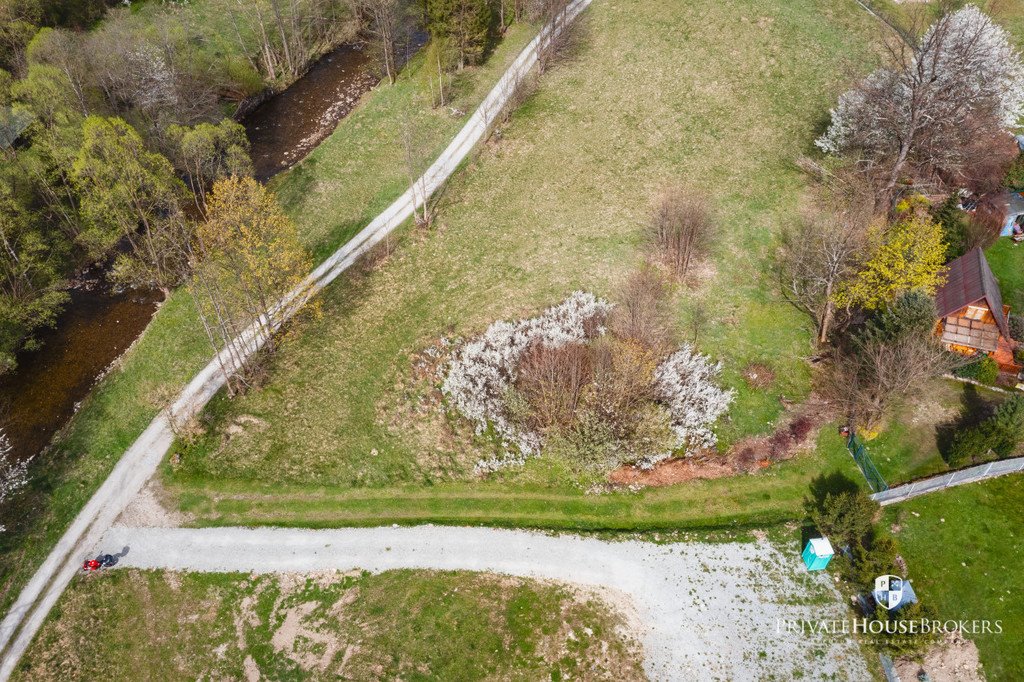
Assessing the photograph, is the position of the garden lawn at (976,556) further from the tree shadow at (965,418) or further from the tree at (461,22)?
the tree at (461,22)

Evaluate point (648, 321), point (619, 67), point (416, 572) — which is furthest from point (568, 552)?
point (619, 67)

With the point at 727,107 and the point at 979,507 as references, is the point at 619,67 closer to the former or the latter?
the point at 727,107

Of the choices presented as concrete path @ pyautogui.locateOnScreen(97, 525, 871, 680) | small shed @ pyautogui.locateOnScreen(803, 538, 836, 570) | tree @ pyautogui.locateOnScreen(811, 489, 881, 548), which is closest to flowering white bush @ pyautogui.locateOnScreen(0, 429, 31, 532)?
concrete path @ pyautogui.locateOnScreen(97, 525, 871, 680)

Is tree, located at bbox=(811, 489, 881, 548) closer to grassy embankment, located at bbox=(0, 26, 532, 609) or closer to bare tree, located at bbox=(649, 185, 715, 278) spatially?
bare tree, located at bbox=(649, 185, 715, 278)

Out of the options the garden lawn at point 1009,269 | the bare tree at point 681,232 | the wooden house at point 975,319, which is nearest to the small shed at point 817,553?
the wooden house at point 975,319

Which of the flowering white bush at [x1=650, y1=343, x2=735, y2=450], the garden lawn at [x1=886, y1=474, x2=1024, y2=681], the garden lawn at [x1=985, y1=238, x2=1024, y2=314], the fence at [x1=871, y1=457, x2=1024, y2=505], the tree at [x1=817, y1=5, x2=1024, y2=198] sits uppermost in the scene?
the tree at [x1=817, y1=5, x2=1024, y2=198]

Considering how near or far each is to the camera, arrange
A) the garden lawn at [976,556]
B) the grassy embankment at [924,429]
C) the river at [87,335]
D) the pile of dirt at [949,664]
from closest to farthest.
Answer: the pile of dirt at [949,664] < the garden lawn at [976,556] < the grassy embankment at [924,429] < the river at [87,335]
